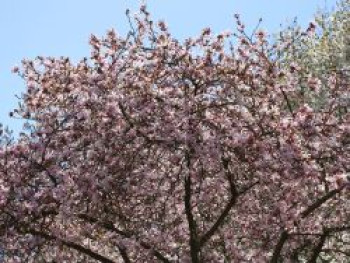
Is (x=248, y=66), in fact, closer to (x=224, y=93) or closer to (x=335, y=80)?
(x=224, y=93)

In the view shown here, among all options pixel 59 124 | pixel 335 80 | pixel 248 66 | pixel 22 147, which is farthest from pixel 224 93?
pixel 22 147

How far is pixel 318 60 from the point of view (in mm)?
28250

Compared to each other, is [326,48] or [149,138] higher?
[326,48]

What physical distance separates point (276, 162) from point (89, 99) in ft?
11.3

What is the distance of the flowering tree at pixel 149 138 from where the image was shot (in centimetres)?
973

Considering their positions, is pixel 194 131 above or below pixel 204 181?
below

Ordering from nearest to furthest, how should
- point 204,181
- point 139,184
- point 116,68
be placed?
point 116,68, point 139,184, point 204,181

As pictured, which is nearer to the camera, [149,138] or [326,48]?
[149,138]

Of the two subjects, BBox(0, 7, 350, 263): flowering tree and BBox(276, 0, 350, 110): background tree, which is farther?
BBox(276, 0, 350, 110): background tree

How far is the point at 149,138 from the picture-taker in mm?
10336

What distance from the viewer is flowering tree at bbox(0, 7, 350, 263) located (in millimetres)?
9727

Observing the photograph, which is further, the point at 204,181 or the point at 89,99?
the point at 204,181

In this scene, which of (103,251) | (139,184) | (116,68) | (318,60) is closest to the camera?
(116,68)

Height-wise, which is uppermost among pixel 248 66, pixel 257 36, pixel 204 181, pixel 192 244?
pixel 257 36
